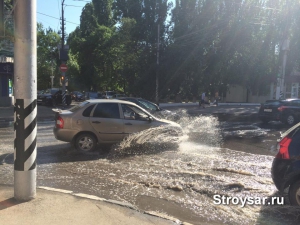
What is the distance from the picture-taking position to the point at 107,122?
30.1 ft

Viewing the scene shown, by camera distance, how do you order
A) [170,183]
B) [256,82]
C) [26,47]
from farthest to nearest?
[256,82] < [170,183] < [26,47]

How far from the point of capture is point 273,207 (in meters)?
5.07

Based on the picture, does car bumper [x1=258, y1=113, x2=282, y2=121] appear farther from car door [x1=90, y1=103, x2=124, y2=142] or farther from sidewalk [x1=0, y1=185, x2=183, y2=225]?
sidewalk [x1=0, y1=185, x2=183, y2=225]

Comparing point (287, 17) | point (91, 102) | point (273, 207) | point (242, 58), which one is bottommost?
point (273, 207)

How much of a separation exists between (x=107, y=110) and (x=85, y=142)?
110cm

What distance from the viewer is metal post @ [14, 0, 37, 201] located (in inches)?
183

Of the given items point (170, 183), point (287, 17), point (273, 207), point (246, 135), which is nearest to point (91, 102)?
point (170, 183)

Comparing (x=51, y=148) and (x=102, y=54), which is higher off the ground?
(x=102, y=54)

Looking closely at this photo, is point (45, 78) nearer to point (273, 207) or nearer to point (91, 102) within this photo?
point (91, 102)

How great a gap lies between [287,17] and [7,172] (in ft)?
91.6

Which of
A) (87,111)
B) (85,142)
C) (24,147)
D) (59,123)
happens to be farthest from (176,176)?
(59,123)

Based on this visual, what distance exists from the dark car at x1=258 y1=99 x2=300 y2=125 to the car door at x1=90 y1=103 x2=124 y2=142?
36.2 feet

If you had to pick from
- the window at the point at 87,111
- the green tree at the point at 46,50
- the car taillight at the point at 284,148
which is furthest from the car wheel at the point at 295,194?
the green tree at the point at 46,50

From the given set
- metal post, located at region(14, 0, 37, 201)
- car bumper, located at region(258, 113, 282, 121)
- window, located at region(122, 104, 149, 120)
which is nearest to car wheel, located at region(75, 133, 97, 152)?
window, located at region(122, 104, 149, 120)
